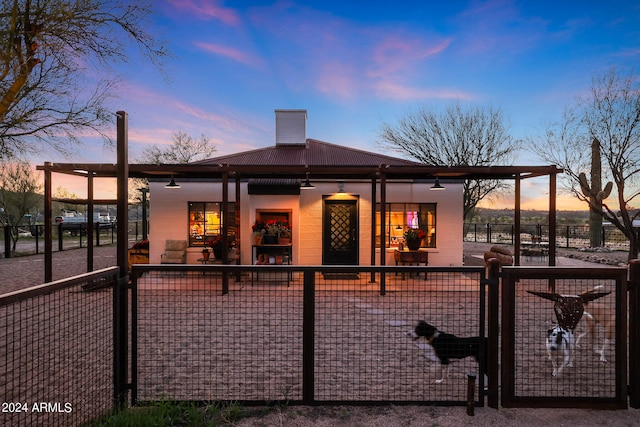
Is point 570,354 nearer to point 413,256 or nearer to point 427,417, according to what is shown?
point 427,417

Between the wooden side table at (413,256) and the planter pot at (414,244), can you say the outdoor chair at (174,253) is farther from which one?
the planter pot at (414,244)

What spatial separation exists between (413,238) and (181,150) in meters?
21.0

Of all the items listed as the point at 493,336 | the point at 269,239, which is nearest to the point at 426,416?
the point at 493,336

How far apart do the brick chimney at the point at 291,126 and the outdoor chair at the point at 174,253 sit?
6.22 meters

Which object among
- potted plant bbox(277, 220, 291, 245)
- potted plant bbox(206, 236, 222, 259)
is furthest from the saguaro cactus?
potted plant bbox(206, 236, 222, 259)

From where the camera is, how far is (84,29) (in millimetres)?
5035

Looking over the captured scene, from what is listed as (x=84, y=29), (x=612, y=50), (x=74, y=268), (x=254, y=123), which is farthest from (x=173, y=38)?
(x=612, y=50)

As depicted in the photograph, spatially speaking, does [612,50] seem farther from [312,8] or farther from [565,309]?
[565,309]

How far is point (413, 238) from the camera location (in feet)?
35.1

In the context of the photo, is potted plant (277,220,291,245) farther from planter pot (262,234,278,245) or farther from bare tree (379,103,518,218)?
bare tree (379,103,518,218)

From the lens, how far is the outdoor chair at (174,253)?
1127cm

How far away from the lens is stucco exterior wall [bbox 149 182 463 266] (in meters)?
11.5

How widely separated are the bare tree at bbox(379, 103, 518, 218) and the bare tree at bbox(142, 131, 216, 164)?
48.8 ft

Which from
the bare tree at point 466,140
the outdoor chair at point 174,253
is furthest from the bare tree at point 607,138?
the outdoor chair at point 174,253
